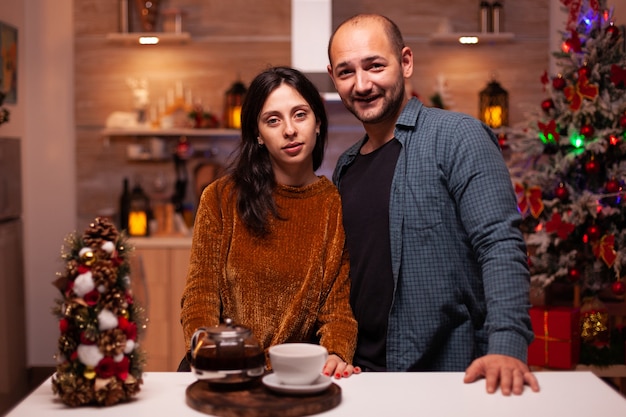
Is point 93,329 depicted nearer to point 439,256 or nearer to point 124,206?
point 439,256

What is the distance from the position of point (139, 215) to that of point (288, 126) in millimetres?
3237

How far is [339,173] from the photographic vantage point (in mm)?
2578

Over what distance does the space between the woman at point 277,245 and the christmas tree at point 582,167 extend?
2.23 meters

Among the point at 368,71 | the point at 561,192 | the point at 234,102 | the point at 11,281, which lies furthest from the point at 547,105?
the point at 11,281

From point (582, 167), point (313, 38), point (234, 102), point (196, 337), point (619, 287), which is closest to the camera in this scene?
point (196, 337)

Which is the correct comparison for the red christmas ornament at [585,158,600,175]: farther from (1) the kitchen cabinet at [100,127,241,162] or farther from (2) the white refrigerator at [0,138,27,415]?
(2) the white refrigerator at [0,138,27,415]

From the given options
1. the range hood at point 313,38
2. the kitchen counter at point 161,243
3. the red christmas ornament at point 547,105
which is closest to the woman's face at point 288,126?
the red christmas ornament at point 547,105

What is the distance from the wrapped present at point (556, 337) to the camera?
4.16 metres

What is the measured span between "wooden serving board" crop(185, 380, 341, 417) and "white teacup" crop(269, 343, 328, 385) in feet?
0.10

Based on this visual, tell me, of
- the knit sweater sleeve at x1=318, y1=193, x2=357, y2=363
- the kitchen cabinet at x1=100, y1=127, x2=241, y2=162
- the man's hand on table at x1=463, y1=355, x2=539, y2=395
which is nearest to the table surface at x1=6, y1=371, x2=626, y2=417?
the man's hand on table at x1=463, y1=355, x2=539, y2=395

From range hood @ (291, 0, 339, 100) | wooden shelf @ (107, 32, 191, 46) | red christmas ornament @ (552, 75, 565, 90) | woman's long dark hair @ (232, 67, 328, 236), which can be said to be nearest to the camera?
woman's long dark hair @ (232, 67, 328, 236)

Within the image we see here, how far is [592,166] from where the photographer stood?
4.15 m

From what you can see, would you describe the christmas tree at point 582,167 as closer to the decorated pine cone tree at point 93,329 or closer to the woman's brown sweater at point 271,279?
the woman's brown sweater at point 271,279

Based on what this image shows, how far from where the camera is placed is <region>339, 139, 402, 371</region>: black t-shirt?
2.27 metres
